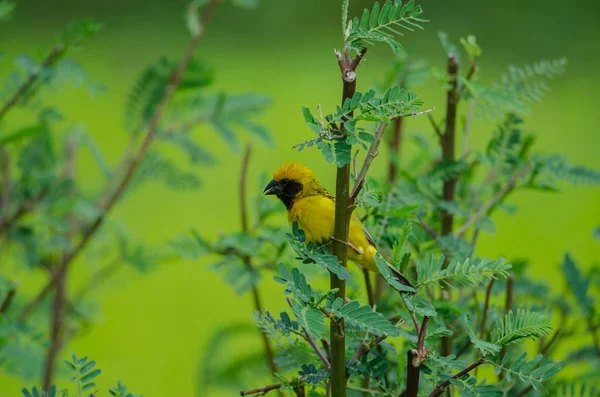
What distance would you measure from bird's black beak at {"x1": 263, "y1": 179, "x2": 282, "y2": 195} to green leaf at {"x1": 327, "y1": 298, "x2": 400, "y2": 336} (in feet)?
1.44

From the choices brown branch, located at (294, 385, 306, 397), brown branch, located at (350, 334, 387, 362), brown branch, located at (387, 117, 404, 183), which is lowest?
brown branch, located at (294, 385, 306, 397)

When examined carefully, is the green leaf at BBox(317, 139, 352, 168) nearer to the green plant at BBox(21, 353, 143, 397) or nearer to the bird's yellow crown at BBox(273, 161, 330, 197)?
the green plant at BBox(21, 353, 143, 397)

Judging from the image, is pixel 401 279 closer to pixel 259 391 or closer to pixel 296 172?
pixel 259 391

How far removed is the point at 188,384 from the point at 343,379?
161cm

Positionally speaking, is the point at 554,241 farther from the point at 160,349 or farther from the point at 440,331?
the point at 440,331

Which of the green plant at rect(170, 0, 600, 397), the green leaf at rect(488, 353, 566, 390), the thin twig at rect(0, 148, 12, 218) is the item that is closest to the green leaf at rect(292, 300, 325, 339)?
the green plant at rect(170, 0, 600, 397)

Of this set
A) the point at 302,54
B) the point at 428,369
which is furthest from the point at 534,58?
the point at 428,369

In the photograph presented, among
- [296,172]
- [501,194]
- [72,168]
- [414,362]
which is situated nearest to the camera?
[414,362]

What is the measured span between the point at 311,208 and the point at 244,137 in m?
2.17

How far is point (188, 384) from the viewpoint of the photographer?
1973 millimetres

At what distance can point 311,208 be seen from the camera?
807 mm

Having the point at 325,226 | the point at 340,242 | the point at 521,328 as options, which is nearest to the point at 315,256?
the point at 340,242

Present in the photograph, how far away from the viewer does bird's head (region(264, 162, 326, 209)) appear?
87cm

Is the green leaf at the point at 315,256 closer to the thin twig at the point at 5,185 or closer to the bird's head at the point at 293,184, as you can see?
the bird's head at the point at 293,184
